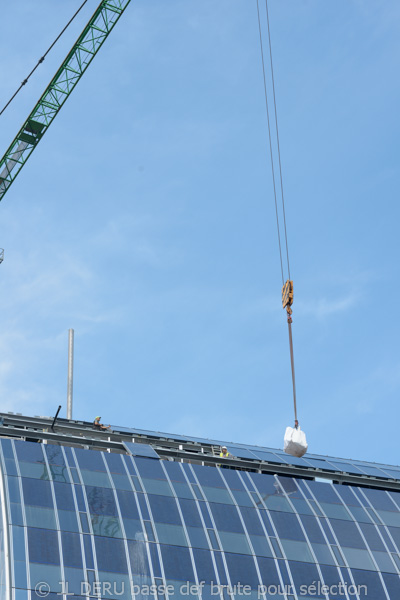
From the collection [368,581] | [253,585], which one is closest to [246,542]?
[253,585]

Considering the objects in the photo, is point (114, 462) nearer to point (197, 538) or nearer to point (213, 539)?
point (197, 538)

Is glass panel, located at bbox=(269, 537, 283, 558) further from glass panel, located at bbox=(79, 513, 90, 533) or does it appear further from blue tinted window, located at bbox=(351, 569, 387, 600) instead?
glass panel, located at bbox=(79, 513, 90, 533)

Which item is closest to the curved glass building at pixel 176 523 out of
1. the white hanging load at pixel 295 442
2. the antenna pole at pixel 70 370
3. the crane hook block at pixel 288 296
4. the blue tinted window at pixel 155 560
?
the blue tinted window at pixel 155 560

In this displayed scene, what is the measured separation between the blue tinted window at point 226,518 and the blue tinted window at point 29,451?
12330 millimetres

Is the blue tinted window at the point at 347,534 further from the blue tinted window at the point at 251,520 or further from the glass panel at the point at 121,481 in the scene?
the glass panel at the point at 121,481

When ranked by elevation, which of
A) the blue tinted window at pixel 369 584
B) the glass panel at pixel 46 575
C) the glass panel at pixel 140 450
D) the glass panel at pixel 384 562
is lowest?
the glass panel at pixel 46 575

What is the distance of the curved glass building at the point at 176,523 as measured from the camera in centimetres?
6812

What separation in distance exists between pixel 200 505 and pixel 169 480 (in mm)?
3169

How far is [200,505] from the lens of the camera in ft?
251

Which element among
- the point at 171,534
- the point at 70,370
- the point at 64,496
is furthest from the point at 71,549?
the point at 70,370

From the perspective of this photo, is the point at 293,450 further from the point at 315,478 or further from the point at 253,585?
the point at 315,478

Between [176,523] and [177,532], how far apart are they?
102cm

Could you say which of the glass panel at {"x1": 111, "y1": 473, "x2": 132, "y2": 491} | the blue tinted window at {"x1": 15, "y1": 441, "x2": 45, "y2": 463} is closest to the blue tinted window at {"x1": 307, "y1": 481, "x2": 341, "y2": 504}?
the glass panel at {"x1": 111, "y1": 473, "x2": 132, "y2": 491}

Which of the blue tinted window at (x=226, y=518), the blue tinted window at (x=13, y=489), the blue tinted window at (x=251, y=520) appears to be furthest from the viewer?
the blue tinted window at (x=251, y=520)
